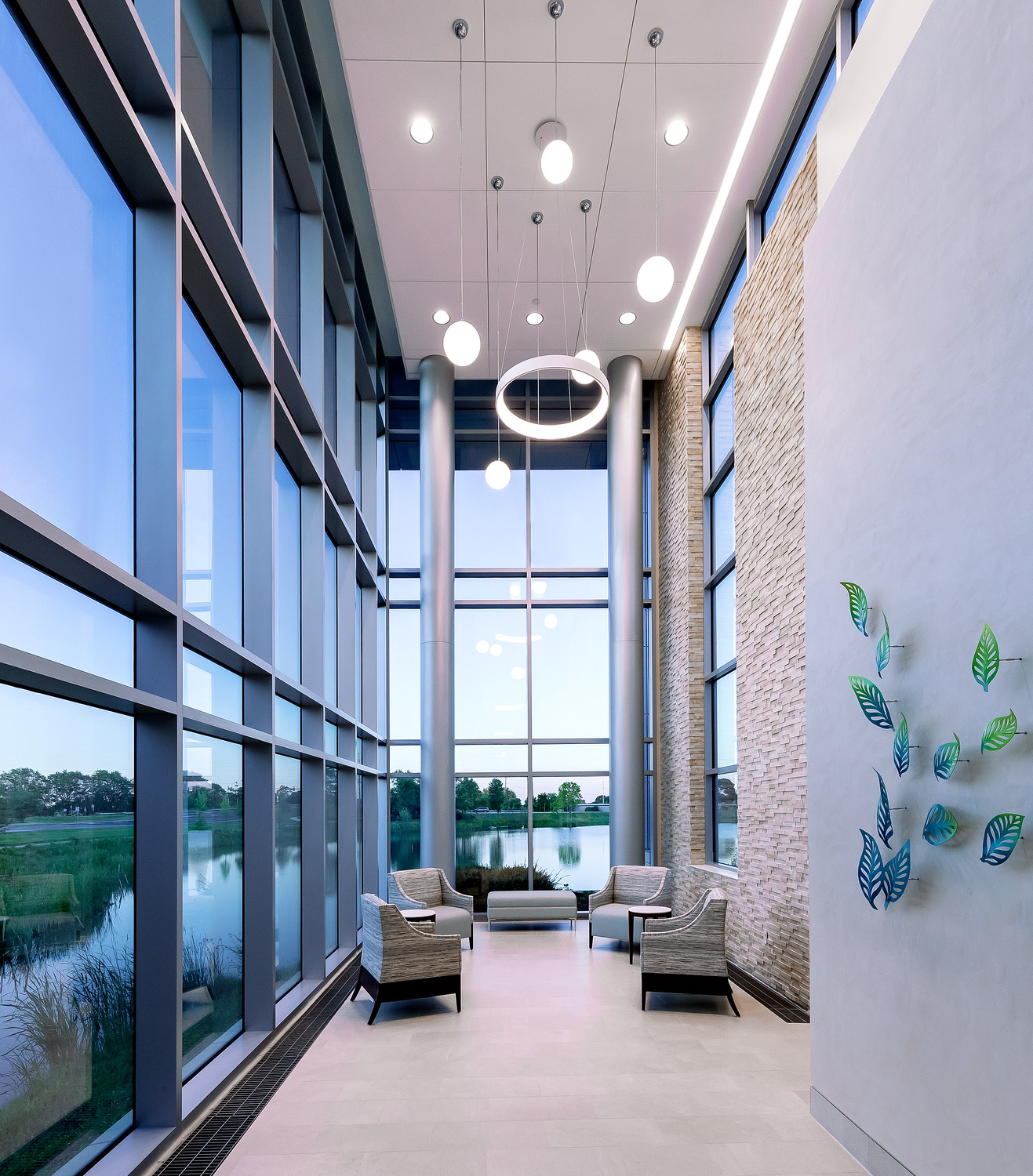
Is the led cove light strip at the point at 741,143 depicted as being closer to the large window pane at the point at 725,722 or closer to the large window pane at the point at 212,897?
the large window pane at the point at 725,722

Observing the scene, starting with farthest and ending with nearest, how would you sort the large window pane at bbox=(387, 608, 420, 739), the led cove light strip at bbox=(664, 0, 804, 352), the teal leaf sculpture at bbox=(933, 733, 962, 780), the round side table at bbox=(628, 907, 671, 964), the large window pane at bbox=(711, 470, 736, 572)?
the large window pane at bbox=(387, 608, 420, 739), the large window pane at bbox=(711, 470, 736, 572), the round side table at bbox=(628, 907, 671, 964), the led cove light strip at bbox=(664, 0, 804, 352), the teal leaf sculpture at bbox=(933, 733, 962, 780)

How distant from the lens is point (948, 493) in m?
3.75

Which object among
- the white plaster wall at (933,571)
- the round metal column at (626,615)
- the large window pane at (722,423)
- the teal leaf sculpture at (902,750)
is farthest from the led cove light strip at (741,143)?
the teal leaf sculpture at (902,750)

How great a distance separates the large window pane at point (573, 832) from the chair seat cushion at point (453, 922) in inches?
118

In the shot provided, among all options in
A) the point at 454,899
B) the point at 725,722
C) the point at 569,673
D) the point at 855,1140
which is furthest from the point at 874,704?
the point at 569,673

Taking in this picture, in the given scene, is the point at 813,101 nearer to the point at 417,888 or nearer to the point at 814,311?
the point at 814,311

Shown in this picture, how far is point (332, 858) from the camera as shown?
32.3 feet

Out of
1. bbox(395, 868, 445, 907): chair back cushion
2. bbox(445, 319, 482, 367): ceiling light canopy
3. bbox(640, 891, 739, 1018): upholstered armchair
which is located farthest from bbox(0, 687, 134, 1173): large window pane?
bbox(395, 868, 445, 907): chair back cushion

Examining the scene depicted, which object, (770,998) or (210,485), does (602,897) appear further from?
(210,485)

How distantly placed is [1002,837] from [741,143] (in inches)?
296

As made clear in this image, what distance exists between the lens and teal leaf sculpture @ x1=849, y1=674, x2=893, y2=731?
163 inches

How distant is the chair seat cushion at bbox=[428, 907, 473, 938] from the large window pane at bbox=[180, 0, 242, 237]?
7.13m

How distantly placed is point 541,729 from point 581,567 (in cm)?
242

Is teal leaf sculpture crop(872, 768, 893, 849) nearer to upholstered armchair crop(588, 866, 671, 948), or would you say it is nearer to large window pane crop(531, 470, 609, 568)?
upholstered armchair crop(588, 866, 671, 948)
